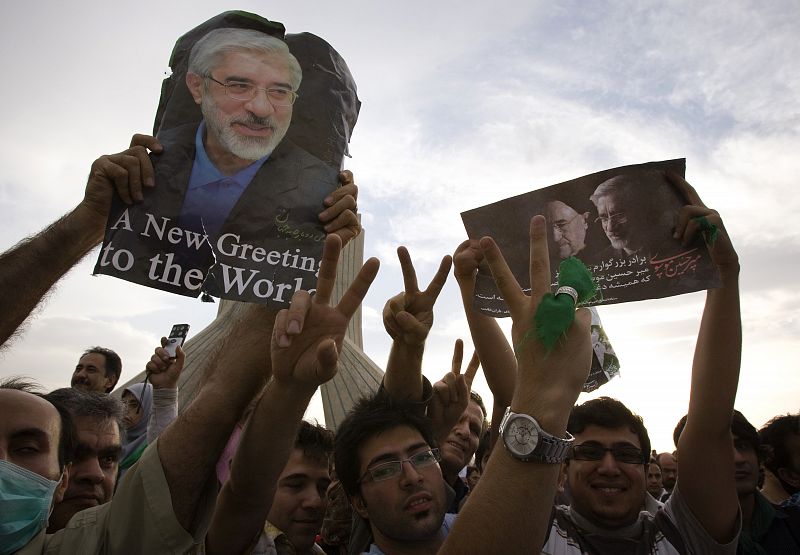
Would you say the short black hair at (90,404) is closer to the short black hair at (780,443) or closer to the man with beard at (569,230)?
the man with beard at (569,230)

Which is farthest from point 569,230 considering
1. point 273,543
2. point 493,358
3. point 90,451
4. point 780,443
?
point 780,443

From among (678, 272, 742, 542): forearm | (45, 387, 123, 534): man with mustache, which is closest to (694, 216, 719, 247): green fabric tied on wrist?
(678, 272, 742, 542): forearm

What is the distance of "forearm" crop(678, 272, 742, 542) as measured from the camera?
248 centimetres

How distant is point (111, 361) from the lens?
5.68 m

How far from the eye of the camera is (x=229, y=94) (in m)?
2.46

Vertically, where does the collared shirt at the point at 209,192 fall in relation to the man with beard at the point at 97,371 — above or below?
above


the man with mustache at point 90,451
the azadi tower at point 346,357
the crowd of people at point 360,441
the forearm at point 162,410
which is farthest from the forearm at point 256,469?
the azadi tower at point 346,357

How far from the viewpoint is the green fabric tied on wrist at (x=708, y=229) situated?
246 cm

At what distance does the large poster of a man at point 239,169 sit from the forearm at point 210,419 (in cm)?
21

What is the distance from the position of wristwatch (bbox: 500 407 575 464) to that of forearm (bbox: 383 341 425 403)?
58.1 inches

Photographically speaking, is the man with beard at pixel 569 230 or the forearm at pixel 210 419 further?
the man with beard at pixel 569 230

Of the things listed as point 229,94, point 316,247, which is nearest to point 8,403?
point 316,247

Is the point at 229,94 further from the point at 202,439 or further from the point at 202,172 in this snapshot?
the point at 202,439

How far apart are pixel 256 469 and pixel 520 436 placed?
1.07m
